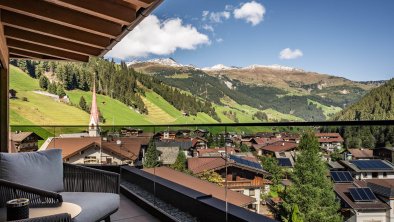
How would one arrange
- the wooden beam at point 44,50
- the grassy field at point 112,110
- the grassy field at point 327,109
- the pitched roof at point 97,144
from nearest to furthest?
the wooden beam at point 44,50 → the pitched roof at point 97,144 → the grassy field at point 112,110 → the grassy field at point 327,109

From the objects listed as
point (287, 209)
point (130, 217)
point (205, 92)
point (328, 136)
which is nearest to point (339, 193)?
point (328, 136)

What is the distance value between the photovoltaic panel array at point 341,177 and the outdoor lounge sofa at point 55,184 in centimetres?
160

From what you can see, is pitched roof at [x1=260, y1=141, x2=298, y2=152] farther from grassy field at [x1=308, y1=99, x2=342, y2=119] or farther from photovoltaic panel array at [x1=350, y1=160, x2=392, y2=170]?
grassy field at [x1=308, y1=99, x2=342, y2=119]

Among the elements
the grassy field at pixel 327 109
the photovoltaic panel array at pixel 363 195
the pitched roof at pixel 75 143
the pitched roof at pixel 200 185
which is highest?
the grassy field at pixel 327 109

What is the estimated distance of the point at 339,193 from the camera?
76.3 inches

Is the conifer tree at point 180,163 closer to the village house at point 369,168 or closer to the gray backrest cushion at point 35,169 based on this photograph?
the gray backrest cushion at point 35,169

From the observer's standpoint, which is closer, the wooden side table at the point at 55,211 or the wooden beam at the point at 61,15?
the wooden side table at the point at 55,211

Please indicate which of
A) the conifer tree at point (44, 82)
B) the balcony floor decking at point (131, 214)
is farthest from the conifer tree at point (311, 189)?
the conifer tree at point (44, 82)

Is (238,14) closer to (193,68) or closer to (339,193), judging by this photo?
(193,68)

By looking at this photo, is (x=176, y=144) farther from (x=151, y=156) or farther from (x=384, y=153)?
(x=384, y=153)

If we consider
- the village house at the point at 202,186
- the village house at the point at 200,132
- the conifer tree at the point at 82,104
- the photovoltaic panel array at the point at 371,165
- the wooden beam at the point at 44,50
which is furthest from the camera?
the conifer tree at the point at 82,104

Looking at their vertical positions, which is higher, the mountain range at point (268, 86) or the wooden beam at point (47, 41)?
the mountain range at point (268, 86)

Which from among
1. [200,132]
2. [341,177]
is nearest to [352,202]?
[341,177]

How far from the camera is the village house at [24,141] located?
5598 millimetres
